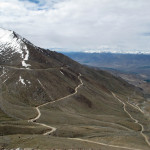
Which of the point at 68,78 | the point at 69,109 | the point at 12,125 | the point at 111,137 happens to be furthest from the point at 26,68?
the point at 111,137

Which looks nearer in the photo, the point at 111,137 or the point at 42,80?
the point at 111,137

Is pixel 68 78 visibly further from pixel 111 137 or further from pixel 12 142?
pixel 12 142

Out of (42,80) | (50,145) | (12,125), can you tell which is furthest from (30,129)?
(42,80)

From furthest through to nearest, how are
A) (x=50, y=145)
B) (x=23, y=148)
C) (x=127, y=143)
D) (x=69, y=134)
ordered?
(x=69, y=134)
(x=127, y=143)
(x=50, y=145)
(x=23, y=148)

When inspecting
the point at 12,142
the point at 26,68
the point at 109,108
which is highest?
the point at 26,68

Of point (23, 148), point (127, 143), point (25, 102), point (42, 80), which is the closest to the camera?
point (23, 148)

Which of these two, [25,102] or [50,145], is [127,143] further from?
[25,102]

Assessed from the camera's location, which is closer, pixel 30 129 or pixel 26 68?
pixel 30 129

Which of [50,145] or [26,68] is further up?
[26,68]

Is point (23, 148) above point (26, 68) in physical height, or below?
below
